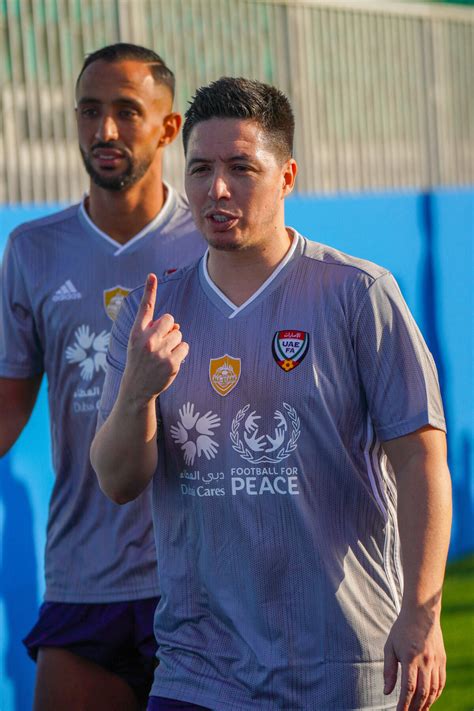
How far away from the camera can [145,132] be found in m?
3.94

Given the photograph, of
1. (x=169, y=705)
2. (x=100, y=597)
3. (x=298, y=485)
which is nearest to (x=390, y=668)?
(x=298, y=485)

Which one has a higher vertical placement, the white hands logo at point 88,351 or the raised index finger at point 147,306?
the raised index finger at point 147,306

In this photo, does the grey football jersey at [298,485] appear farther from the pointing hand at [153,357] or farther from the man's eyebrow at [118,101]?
the man's eyebrow at [118,101]

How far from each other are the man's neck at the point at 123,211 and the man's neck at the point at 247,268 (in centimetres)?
107

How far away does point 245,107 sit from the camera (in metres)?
2.89

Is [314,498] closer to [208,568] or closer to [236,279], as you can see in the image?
[208,568]

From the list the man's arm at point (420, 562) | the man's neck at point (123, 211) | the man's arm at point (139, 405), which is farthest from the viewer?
the man's neck at point (123, 211)

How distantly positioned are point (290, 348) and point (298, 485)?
1.00ft

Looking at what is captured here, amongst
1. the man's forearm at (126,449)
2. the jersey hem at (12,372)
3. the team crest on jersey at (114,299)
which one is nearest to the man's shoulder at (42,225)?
the team crest on jersey at (114,299)

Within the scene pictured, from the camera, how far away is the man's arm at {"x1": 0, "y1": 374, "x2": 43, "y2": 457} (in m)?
3.93

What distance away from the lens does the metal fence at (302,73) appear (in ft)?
26.8

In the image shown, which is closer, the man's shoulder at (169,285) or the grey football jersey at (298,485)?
the grey football jersey at (298,485)

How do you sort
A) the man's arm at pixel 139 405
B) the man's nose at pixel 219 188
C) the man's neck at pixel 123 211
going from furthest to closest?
the man's neck at pixel 123 211 < the man's nose at pixel 219 188 < the man's arm at pixel 139 405

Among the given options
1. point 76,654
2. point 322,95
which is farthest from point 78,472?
point 322,95
